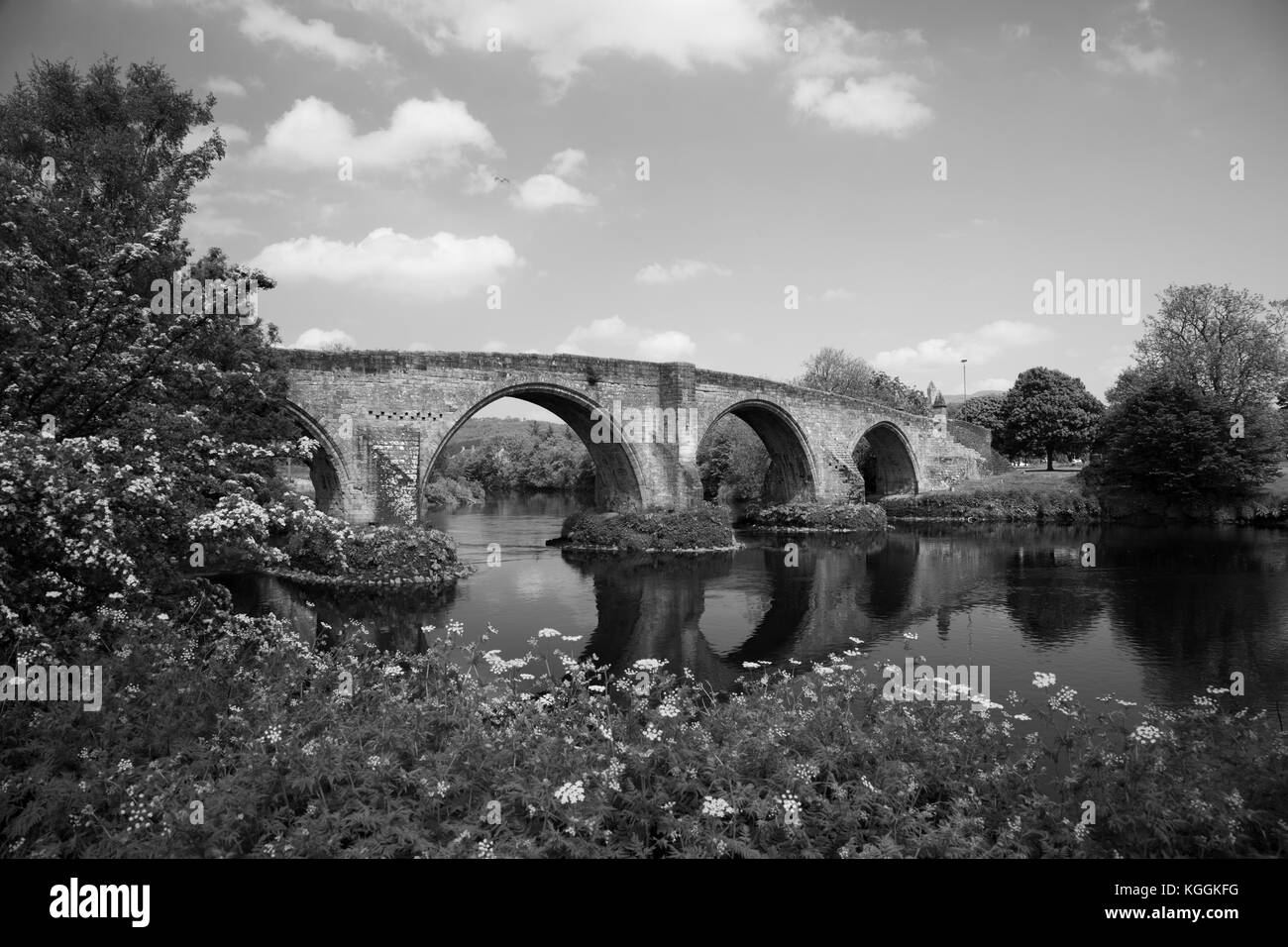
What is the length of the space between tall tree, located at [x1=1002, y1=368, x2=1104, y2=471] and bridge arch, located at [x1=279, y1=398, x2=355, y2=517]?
4983 cm

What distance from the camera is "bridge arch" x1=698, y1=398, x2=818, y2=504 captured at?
111 ft

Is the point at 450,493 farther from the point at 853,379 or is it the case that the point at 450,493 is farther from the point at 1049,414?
the point at 1049,414

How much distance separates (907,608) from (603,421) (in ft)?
43.9

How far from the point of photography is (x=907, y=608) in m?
16.2

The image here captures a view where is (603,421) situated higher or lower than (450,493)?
higher

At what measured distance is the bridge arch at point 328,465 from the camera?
752 inches

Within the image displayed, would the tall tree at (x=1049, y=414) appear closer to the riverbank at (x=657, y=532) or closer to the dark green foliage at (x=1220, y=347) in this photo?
the dark green foliage at (x=1220, y=347)

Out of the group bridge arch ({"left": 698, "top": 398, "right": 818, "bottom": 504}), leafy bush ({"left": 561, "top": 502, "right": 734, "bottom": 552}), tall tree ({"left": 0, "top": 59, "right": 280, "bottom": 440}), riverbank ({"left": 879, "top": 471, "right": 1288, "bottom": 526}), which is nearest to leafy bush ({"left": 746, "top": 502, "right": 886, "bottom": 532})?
bridge arch ({"left": 698, "top": 398, "right": 818, "bottom": 504})

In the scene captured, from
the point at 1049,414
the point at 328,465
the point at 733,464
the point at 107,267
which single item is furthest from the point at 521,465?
the point at 107,267

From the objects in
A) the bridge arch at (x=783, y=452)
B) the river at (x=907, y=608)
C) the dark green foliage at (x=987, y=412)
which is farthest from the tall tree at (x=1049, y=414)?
the river at (x=907, y=608)

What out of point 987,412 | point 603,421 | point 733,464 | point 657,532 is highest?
point 987,412

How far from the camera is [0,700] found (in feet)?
16.4
